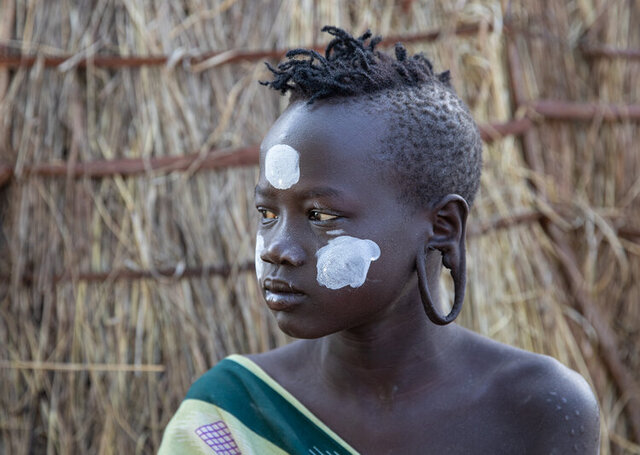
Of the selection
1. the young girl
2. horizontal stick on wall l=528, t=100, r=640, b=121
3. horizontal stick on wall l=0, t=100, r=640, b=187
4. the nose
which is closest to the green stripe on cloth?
the young girl

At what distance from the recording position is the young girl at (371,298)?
165 cm

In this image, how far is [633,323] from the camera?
11.7ft

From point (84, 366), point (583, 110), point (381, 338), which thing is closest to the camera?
point (381, 338)

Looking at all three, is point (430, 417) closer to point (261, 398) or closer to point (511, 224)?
point (261, 398)

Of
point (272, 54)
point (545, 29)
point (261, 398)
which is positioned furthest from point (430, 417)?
point (545, 29)

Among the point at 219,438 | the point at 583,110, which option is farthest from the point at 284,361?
the point at 583,110

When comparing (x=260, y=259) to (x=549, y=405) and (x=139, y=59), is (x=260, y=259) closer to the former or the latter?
(x=549, y=405)

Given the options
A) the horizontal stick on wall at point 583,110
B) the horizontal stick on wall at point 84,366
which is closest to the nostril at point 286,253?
the horizontal stick on wall at point 84,366

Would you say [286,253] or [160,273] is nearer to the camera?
[286,253]

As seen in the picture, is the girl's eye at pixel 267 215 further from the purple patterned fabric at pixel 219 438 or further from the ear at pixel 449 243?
the purple patterned fabric at pixel 219 438

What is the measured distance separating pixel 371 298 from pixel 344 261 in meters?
0.11

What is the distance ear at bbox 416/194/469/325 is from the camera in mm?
1732

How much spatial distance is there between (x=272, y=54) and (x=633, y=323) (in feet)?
6.11

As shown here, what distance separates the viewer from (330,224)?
64.5 inches
